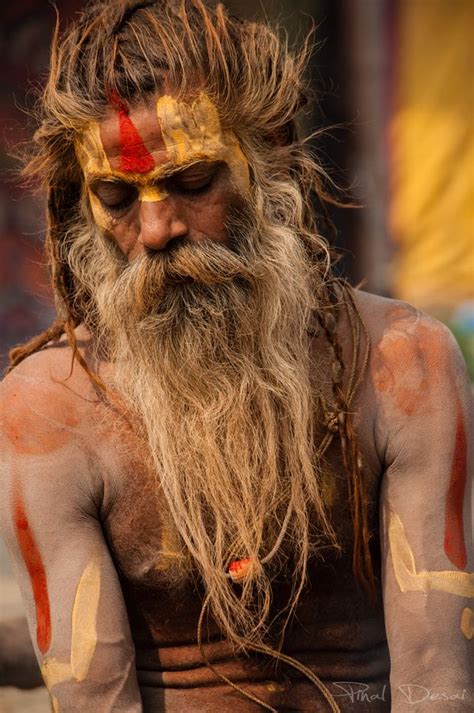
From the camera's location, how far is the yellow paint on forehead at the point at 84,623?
279 cm

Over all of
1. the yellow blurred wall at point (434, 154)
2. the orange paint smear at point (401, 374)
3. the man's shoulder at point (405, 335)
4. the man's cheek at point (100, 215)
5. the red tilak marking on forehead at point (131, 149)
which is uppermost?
the red tilak marking on forehead at point (131, 149)

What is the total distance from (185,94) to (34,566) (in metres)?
1.07

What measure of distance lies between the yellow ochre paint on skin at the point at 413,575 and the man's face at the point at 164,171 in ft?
2.49

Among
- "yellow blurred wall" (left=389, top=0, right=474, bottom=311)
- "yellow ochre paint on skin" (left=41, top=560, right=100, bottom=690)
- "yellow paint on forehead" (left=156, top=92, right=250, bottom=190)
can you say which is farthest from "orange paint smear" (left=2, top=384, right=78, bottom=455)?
"yellow blurred wall" (left=389, top=0, right=474, bottom=311)

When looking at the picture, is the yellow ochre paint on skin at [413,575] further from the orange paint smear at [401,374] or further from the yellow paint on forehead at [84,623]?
the yellow paint on forehead at [84,623]

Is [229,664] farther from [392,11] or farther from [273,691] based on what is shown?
[392,11]

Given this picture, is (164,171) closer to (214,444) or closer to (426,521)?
(214,444)

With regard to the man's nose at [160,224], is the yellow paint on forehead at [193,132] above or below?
above

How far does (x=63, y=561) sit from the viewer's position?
2838 millimetres

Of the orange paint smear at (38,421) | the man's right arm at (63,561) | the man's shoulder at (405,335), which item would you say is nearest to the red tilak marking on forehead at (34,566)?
the man's right arm at (63,561)

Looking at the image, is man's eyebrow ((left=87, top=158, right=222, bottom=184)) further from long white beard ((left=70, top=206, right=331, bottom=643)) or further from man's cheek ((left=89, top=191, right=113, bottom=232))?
long white beard ((left=70, top=206, right=331, bottom=643))

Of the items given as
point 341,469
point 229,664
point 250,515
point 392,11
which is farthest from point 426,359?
point 392,11

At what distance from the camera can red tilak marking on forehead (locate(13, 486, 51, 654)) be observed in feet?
9.34

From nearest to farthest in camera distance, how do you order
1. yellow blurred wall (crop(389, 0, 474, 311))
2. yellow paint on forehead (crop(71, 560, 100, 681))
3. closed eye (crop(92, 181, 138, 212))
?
yellow paint on forehead (crop(71, 560, 100, 681)) < closed eye (crop(92, 181, 138, 212)) < yellow blurred wall (crop(389, 0, 474, 311))
